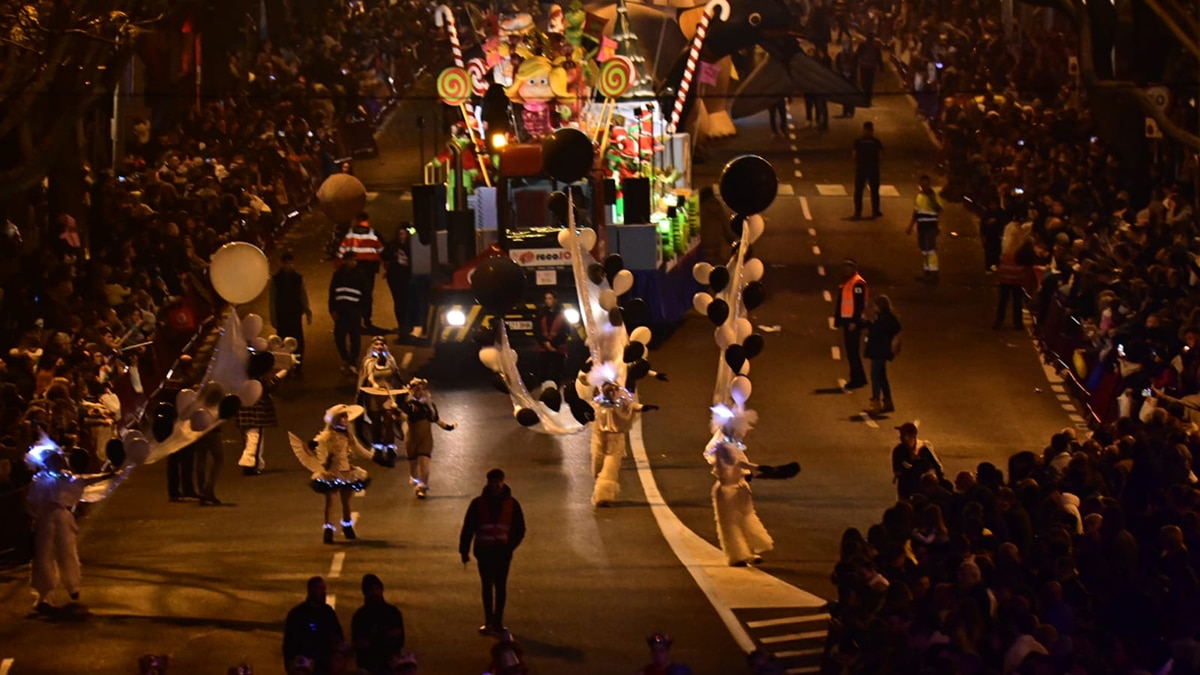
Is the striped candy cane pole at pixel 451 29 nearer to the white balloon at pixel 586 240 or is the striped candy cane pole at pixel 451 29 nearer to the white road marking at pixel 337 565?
the white balloon at pixel 586 240

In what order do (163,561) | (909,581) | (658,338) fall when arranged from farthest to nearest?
(658,338)
(163,561)
(909,581)

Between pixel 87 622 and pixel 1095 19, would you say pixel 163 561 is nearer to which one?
pixel 87 622

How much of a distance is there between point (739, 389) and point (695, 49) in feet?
37.2

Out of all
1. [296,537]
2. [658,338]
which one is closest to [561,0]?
[658,338]

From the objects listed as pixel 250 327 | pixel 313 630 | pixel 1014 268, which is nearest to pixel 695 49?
pixel 1014 268

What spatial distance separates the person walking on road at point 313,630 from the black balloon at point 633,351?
6.98m

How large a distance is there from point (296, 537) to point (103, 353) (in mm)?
4321

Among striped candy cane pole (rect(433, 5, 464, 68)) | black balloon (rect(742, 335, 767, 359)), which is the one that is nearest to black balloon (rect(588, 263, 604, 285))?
black balloon (rect(742, 335, 767, 359))

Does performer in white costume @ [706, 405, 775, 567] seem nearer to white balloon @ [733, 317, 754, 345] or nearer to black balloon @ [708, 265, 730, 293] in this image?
white balloon @ [733, 317, 754, 345]

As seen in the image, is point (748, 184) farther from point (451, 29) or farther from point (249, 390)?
point (451, 29)

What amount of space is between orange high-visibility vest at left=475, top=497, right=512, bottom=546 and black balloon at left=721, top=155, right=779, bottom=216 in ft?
14.1

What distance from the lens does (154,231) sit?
30.1m

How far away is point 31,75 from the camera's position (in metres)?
23.0

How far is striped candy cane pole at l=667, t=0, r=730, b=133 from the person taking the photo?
99.8 ft
